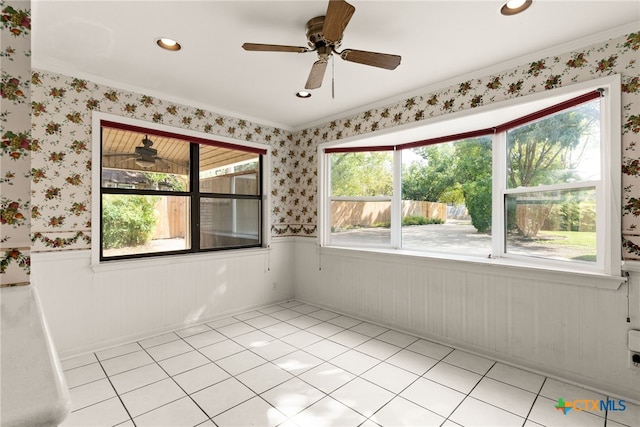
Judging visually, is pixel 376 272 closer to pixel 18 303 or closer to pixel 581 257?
pixel 581 257

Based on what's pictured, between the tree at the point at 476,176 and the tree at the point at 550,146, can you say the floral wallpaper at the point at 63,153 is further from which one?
the tree at the point at 550,146

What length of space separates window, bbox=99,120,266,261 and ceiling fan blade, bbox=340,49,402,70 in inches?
89.1

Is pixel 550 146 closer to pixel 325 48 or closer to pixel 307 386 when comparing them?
pixel 325 48

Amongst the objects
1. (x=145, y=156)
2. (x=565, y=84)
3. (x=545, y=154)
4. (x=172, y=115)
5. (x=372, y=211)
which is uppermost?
(x=172, y=115)

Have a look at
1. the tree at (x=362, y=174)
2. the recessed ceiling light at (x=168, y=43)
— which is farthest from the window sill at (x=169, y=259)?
the recessed ceiling light at (x=168, y=43)

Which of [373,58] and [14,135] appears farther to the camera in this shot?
[373,58]

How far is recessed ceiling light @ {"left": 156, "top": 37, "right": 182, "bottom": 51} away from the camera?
7.53 feet

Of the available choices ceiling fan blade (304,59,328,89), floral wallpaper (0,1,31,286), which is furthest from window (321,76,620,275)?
floral wallpaper (0,1,31,286)

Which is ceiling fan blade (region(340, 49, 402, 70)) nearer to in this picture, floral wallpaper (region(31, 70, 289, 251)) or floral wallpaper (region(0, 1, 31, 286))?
floral wallpaper (region(0, 1, 31, 286))

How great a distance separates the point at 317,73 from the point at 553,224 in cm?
233

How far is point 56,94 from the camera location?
271 cm

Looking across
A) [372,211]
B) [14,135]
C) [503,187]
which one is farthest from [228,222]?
[14,135]

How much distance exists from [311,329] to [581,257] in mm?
2570

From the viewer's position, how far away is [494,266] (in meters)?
2.74
